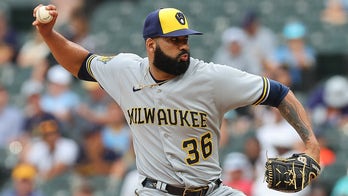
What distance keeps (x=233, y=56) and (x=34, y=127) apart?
2577 mm

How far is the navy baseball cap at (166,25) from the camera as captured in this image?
606 centimetres

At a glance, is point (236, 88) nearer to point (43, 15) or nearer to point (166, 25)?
point (166, 25)

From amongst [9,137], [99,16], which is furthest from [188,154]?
[99,16]

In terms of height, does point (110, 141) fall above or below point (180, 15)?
below

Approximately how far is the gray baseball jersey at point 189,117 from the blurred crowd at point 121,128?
3.44 metres

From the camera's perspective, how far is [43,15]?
651 centimetres

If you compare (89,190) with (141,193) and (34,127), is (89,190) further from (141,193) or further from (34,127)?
(141,193)

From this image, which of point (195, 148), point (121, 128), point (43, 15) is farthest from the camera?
point (121, 128)

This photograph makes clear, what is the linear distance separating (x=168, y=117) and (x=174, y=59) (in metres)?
0.37

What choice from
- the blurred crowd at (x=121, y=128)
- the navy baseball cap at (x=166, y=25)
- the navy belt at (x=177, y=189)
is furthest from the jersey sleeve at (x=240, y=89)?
the blurred crowd at (x=121, y=128)

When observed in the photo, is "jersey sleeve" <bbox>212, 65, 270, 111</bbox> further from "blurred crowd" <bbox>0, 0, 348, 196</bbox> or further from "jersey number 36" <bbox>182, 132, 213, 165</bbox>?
"blurred crowd" <bbox>0, 0, 348, 196</bbox>

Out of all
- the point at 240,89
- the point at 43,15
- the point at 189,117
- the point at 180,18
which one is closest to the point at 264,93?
the point at 240,89

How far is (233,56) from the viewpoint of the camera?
12.3 meters

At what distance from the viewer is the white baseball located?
6.52 meters
